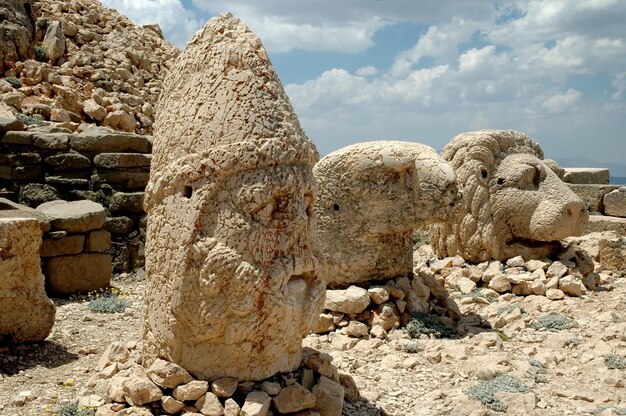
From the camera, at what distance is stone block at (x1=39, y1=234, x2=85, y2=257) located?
7.32 metres

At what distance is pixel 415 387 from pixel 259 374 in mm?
1646

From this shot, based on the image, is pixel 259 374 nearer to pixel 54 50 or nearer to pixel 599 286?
pixel 599 286

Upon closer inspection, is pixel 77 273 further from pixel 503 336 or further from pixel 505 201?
pixel 505 201

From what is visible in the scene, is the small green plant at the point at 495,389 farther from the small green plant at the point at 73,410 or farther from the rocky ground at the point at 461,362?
the small green plant at the point at 73,410

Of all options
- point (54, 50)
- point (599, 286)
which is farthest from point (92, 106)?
point (599, 286)

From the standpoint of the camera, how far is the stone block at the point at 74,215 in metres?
7.47

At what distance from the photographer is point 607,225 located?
10.3m

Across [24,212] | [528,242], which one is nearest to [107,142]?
[24,212]

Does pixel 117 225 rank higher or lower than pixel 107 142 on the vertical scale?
lower

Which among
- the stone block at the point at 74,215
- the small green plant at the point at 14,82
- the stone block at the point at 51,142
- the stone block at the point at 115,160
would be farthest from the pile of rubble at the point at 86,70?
the stone block at the point at 74,215

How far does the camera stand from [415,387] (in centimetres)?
473

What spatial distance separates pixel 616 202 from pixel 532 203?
3701 millimetres

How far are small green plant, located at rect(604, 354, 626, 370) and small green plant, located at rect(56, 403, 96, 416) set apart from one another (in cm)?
410

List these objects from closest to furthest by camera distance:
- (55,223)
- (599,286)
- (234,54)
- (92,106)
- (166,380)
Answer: (166,380)
(234,54)
(55,223)
(599,286)
(92,106)
